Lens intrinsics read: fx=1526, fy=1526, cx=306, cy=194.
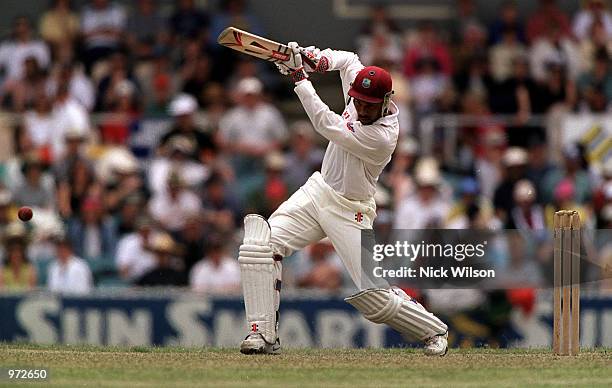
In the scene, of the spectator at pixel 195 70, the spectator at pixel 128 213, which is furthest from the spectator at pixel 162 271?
the spectator at pixel 195 70

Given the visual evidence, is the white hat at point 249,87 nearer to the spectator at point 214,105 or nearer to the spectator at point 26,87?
the spectator at point 214,105

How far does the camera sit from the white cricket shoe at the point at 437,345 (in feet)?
35.1

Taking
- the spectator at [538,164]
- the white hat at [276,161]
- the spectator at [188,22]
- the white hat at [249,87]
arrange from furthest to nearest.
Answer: the spectator at [188,22], the white hat at [249,87], the spectator at [538,164], the white hat at [276,161]

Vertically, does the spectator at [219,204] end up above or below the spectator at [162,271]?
above

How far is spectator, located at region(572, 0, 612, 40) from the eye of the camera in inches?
744

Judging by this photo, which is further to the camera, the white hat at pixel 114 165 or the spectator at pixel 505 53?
the spectator at pixel 505 53

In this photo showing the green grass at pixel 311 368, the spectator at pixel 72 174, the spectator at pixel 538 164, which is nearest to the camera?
the green grass at pixel 311 368

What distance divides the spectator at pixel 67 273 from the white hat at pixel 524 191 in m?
4.61

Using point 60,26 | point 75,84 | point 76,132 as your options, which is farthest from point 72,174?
point 60,26

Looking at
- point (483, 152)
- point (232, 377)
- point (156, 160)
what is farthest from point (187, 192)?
point (232, 377)

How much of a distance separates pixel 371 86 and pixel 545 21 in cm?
934

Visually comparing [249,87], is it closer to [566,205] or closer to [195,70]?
[195,70]

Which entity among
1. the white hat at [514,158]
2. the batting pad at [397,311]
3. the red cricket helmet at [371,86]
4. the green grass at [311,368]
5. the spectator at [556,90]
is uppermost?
the spectator at [556,90]

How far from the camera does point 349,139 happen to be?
10.2 metres
